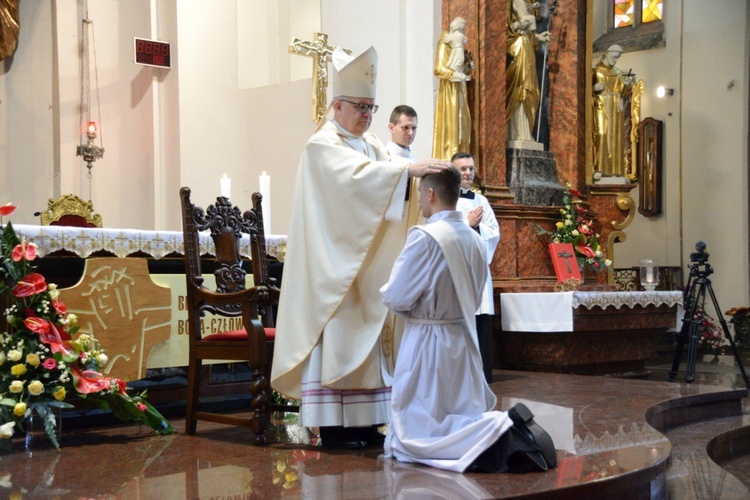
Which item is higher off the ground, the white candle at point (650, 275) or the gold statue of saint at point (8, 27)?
the gold statue of saint at point (8, 27)

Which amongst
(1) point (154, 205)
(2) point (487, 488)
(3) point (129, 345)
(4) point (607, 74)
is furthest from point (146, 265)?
(4) point (607, 74)

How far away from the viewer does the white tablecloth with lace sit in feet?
14.3

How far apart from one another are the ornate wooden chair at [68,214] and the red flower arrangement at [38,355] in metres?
1.03

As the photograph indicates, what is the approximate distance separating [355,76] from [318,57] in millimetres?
3542

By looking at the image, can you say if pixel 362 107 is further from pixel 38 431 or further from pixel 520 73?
pixel 520 73

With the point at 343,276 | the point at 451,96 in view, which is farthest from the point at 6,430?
the point at 451,96

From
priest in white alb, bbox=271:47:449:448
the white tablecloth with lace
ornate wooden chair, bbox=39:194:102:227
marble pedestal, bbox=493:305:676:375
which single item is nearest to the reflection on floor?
priest in white alb, bbox=271:47:449:448

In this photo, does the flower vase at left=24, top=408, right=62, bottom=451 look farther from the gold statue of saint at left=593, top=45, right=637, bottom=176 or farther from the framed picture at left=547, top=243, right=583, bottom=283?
the gold statue of saint at left=593, top=45, right=637, bottom=176

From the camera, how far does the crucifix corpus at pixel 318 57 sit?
7.15m

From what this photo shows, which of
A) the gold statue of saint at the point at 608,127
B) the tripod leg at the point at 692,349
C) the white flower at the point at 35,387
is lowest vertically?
the tripod leg at the point at 692,349

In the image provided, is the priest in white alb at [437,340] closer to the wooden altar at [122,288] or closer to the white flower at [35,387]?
the white flower at [35,387]

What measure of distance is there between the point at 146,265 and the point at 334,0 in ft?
16.2

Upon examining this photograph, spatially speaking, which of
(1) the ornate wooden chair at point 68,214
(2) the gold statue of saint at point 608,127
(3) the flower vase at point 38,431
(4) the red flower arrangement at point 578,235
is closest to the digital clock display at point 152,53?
(1) the ornate wooden chair at point 68,214

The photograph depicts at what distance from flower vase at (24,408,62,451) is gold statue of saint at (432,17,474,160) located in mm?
4747
